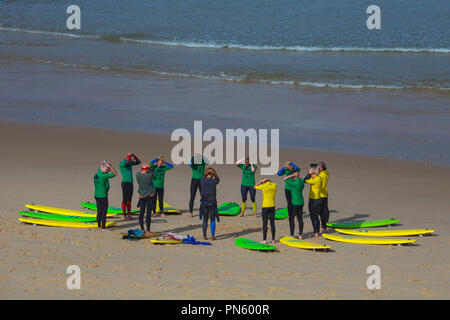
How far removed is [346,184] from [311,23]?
32048 millimetres

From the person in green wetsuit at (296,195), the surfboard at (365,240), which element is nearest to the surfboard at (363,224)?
the surfboard at (365,240)

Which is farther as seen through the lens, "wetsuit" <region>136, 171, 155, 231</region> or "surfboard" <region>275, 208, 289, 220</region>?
"surfboard" <region>275, 208, 289, 220</region>

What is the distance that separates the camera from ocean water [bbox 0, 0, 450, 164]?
2505cm

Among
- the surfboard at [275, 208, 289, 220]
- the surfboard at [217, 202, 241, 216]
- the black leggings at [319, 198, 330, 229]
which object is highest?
the black leggings at [319, 198, 330, 229]

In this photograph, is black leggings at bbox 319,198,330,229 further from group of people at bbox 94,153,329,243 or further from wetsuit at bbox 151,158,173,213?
wetsuit at bbox 151,158,173,213

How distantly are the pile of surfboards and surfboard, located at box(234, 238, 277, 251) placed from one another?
1770 millimetres

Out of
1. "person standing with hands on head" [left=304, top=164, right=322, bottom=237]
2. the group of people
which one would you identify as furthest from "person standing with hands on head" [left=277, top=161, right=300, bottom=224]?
"person standing with hands on head" [left=304, top=164, right=322, bottom=237]

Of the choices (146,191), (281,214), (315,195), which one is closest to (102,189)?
(146,191)

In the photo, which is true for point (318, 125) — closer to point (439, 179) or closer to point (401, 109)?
point (401, 109)

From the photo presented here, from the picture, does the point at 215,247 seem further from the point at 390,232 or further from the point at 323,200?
the point at 390,232

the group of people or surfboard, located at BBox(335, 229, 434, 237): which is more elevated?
the group of people

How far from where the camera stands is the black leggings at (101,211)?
14.7m

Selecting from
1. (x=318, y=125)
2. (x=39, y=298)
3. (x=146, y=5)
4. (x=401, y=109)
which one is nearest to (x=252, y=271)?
(x=39, y=298)

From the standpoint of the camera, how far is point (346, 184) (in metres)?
19.0
